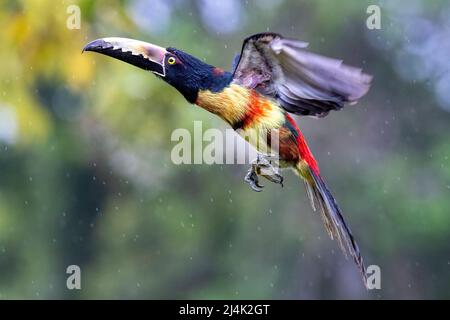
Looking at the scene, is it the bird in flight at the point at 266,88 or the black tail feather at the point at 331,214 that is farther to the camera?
the black tail feather at the point at 331,214

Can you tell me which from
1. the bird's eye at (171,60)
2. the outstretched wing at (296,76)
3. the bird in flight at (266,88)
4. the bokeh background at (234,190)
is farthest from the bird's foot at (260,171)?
the bokeh background at (234,190)

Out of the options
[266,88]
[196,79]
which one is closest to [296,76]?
[266,88]

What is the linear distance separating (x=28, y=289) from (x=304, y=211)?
2.88 m

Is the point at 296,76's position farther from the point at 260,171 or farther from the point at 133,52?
the point at 133,52

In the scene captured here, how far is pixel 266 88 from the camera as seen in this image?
1952mm

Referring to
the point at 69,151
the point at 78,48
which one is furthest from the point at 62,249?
the point at 78,48

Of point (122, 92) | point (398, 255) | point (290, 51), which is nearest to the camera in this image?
point (290, 51)

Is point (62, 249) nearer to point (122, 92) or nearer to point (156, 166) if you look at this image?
point (156, 166)

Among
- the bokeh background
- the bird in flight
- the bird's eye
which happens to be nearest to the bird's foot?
the bird in flight

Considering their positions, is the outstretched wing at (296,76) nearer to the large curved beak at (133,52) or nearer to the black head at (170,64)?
the black head at (170,64)

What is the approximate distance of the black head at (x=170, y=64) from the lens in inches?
68.1

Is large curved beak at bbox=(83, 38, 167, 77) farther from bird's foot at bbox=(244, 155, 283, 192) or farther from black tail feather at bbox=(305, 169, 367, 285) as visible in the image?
black tail feather at bbox=(305, 169, 367, 285)

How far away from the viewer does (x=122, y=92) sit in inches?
165

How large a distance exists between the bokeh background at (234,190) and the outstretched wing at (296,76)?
2.63m
